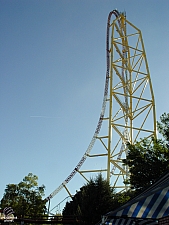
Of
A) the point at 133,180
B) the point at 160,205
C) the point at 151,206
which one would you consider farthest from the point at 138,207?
the point at 133,180

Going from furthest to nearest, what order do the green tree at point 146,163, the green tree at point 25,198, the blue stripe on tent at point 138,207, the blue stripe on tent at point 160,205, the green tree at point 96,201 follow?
the green tree at point 25,198 < the green tree at point 96,201 < the green tree at point 146,163 < the blue stripe on tent at point 138,207 < the blue stripe on tent at point 160,205

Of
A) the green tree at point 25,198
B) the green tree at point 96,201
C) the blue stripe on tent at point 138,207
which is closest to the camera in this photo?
the blue stripe on tent at point 138,207

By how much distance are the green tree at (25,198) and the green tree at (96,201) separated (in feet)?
38.3

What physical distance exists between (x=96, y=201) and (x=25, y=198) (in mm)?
13429

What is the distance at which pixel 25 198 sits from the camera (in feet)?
91.8

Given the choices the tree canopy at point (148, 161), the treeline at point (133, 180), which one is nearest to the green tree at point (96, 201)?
the treeline at point (133, 180)

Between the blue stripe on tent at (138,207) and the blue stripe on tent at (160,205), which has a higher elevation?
the blue stripe on tent at (138,207)

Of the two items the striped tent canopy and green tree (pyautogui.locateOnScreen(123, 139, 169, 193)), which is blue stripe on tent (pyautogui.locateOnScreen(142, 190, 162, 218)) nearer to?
the striped tent canopy

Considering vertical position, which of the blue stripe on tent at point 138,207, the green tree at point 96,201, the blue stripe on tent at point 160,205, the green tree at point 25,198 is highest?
the green tree at point 25,198

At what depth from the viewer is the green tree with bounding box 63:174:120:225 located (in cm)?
1585

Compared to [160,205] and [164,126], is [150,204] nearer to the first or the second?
[160,205]

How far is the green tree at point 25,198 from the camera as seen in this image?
88.6ft

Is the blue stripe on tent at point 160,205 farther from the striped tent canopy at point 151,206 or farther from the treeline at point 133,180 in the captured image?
the treeline at point 133,180

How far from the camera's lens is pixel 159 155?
14.5m
